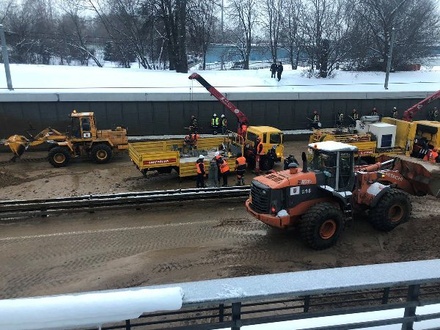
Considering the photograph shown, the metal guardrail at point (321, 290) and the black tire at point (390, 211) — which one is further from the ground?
the metal guardrail at point (321, 290)

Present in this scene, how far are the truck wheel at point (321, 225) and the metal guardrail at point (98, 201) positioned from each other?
362cm

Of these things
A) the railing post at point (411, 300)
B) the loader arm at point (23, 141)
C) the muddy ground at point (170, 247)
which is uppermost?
the railing post at point (411, 300)

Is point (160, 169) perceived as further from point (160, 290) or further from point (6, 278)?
point (160, 290)

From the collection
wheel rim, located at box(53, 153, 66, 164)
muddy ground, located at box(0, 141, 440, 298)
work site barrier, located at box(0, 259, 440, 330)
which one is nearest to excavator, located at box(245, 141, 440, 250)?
muddy ground, located at box(0, 141, 440, 298)

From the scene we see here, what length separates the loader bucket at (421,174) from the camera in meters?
10.3

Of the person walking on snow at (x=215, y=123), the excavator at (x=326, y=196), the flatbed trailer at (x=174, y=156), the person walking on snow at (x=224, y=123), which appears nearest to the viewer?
the excavator at (x=326, y=196)

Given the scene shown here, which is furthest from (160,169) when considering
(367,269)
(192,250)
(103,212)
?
(367,269)

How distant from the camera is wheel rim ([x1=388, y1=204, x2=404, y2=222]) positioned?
9938 mm

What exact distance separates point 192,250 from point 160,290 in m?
7.03

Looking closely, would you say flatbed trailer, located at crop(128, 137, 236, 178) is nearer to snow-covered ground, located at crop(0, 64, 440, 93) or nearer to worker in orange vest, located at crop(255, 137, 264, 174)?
worker in orange vest, located at crop(255, 137, 264, 174)

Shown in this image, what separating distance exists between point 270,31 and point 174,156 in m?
32.1

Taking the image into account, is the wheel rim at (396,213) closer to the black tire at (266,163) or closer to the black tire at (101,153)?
the black tire at (266,163)

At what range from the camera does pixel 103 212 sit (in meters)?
11.4

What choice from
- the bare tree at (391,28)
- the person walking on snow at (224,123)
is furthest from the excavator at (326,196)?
the bare tree at (391,28)
